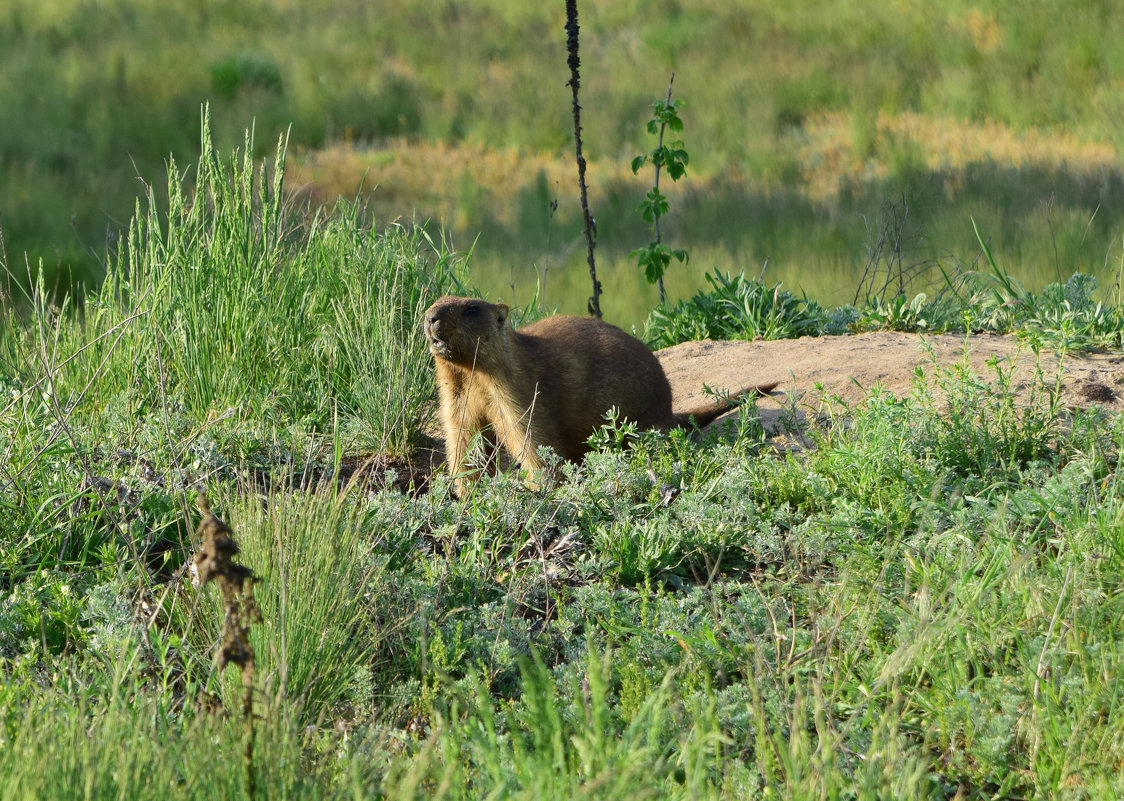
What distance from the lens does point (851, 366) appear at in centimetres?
541

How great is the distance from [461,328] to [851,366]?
2.05 meters

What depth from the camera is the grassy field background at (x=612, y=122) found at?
1011 centimetres

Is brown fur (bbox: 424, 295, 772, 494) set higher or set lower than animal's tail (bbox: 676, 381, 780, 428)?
higher

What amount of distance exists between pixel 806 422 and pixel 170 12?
18.2 m

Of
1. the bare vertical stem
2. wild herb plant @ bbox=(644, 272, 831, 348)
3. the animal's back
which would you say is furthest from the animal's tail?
the bare vertical stem

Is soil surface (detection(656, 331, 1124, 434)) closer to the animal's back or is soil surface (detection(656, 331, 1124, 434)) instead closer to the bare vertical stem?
the animal's back

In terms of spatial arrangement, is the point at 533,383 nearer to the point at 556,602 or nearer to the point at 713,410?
the point at 713,410

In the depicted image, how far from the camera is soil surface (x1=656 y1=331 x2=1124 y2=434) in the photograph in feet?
15.7

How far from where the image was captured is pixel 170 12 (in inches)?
767

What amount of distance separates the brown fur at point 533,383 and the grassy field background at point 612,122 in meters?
3.39

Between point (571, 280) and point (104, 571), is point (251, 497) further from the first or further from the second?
point (571, 280)

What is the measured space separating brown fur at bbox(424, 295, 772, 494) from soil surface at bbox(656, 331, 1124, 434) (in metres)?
0.42

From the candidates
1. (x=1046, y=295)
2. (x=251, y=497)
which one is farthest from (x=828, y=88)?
(x=251, y=497)

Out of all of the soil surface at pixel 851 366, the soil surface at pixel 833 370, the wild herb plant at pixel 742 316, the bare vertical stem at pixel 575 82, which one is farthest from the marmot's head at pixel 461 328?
the wild herb plant at pixel 742 316
